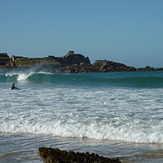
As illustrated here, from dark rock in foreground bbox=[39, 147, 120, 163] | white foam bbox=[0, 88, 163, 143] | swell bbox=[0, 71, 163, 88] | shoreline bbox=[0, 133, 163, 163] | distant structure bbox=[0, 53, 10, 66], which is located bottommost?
shoreline bbox=[0, 133, 163, 163]

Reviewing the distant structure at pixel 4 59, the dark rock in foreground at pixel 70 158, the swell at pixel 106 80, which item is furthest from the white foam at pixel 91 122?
the distant structure at pixel 4 59

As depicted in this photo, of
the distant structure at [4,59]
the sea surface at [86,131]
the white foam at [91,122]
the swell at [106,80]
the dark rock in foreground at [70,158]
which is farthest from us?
the distant structure at [4,59]

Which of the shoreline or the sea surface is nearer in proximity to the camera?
the shoreline

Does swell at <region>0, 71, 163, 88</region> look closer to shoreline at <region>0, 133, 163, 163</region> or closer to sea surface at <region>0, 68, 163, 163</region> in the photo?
sea surface at <region>0, 68, 163, 163</region>

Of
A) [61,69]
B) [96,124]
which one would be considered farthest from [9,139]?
[61,69]

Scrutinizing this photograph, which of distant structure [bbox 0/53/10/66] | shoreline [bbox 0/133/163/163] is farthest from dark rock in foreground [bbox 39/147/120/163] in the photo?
distant structure [bbox 0/53/10/66]

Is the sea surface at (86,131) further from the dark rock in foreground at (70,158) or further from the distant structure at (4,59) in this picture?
the distant structure at (4,59)

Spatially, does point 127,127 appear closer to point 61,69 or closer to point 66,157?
point 66,157

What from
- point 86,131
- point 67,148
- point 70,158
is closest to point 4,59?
point 86,131

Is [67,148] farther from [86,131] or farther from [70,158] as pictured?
[70,158]

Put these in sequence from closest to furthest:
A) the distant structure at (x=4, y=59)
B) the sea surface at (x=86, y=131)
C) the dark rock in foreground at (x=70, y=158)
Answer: the dark rock in foreground at (x=70, y=158) < the sea surface at (x=86, y=131) < the distant structure at (x=4, y=59)

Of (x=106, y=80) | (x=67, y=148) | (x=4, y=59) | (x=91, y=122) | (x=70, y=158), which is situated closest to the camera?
(x=70, y=158)

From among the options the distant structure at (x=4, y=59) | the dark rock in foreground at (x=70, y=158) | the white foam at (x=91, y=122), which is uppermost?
the distant structure at (x=4, y=59)

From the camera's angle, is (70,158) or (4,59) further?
(4,59)
